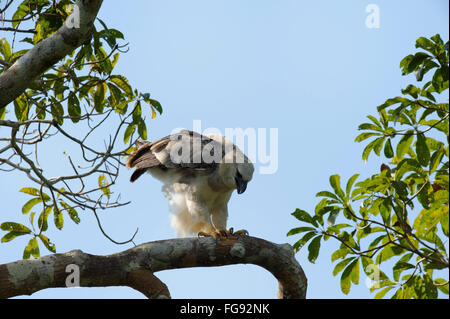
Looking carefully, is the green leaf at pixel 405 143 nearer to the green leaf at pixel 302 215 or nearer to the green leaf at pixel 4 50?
the green leaf at pixel 302 215

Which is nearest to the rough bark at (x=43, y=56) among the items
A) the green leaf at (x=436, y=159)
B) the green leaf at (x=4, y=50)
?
the green leaf at (x=4, y=50)

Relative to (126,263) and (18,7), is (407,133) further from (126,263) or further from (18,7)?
(18,7)

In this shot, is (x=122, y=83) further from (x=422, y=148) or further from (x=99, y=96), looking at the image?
(x=422, y=148)

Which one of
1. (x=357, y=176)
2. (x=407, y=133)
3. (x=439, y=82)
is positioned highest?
(x=439, y=82)

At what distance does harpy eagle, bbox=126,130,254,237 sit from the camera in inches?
213

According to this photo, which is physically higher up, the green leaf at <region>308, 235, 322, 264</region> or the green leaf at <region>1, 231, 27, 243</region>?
the green leaf at <region>1, 231, 27, 243</region>

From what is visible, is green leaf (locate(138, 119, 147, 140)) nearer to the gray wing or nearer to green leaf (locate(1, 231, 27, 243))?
the gray wing

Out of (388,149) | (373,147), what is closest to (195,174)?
(373,147)

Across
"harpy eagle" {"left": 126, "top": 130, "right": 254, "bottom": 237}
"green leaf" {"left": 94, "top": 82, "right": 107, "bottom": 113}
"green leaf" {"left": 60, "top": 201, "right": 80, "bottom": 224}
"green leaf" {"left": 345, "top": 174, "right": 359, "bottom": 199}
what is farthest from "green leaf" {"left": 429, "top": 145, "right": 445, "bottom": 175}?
"green leaf" {"left": 60, "top": 201, "right": 80, "bottom": 224}

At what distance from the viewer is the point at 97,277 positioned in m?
3.51

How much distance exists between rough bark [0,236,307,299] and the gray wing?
64.0 inches

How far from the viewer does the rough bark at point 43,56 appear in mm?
3480

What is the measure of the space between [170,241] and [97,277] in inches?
22.8
